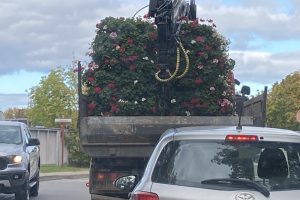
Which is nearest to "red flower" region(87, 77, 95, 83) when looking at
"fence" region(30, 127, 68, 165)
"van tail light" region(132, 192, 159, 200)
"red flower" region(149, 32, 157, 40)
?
"red flower" region(149, 32, 157, 40)

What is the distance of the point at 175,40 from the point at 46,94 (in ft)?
132

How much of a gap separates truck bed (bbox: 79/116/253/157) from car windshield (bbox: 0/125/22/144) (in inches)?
208

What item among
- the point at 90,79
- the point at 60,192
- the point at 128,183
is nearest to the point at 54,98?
the point at 60,192

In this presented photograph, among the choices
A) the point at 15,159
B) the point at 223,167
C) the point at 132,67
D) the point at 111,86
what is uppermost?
the point at 132,67

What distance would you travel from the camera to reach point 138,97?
11.1m

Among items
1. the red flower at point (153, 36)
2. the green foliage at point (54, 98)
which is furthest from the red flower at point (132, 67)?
the green foliage at point (54, 98)

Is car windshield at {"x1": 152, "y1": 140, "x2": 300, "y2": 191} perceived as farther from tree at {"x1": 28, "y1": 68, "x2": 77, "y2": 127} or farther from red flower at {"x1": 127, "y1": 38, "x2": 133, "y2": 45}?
tree at {"x1": 28, "y1": 68, "x2": 77, "y2": 127}

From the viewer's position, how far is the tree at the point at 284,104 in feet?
184

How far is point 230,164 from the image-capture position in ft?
18.4

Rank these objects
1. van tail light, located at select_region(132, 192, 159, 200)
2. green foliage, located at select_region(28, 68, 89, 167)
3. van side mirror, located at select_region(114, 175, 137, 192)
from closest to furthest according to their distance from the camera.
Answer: van tail light, located at select_region(132, 192, 159, 200)
van side mirror, located at select_region(114, 175, 137, 192)
green foliage, located at select_region(28, 68, 89, 167)

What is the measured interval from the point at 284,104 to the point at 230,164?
177 ft

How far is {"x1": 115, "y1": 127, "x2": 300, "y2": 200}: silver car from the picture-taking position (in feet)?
17.7

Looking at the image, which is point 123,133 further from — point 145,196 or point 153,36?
point 145,196

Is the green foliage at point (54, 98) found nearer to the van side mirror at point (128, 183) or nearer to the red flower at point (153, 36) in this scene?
the red flower at point (153, 36)
